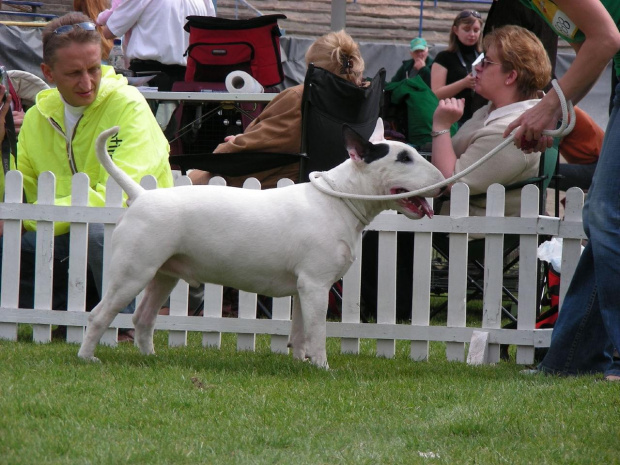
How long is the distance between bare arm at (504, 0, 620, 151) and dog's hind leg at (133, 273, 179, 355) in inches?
75.4

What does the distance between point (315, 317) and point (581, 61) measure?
1670mm

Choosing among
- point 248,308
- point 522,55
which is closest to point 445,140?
point 522,55

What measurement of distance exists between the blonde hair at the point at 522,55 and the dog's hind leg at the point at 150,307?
7.81 ft

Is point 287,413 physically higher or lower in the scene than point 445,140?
lower

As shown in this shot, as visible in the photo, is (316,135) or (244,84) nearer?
(316,135)

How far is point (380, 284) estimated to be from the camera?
17.2 feet

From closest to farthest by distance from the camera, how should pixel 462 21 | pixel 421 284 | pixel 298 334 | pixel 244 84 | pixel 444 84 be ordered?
pixel 298 334 → pixel 421 284 → pixel 244 84 → pixel 462 21 → pixel 444 84

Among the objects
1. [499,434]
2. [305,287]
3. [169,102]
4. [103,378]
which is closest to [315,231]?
[305,287]

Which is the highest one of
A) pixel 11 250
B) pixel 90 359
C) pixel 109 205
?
pixel 109 205

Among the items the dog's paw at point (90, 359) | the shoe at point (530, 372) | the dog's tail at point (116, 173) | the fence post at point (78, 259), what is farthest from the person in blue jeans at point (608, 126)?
the fence post at point (78, 259)

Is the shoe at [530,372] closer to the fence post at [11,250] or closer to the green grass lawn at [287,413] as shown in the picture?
the green grass lawn at [287,413]

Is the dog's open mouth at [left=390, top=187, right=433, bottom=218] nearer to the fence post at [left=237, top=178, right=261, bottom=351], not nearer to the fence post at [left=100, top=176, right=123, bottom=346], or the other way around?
the fence post at [left=237, top=178, right=261, bottom=351]

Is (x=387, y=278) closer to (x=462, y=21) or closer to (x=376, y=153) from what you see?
(x=376, y=153)

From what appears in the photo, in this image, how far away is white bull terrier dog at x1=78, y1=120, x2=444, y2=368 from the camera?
4219 millimetres
